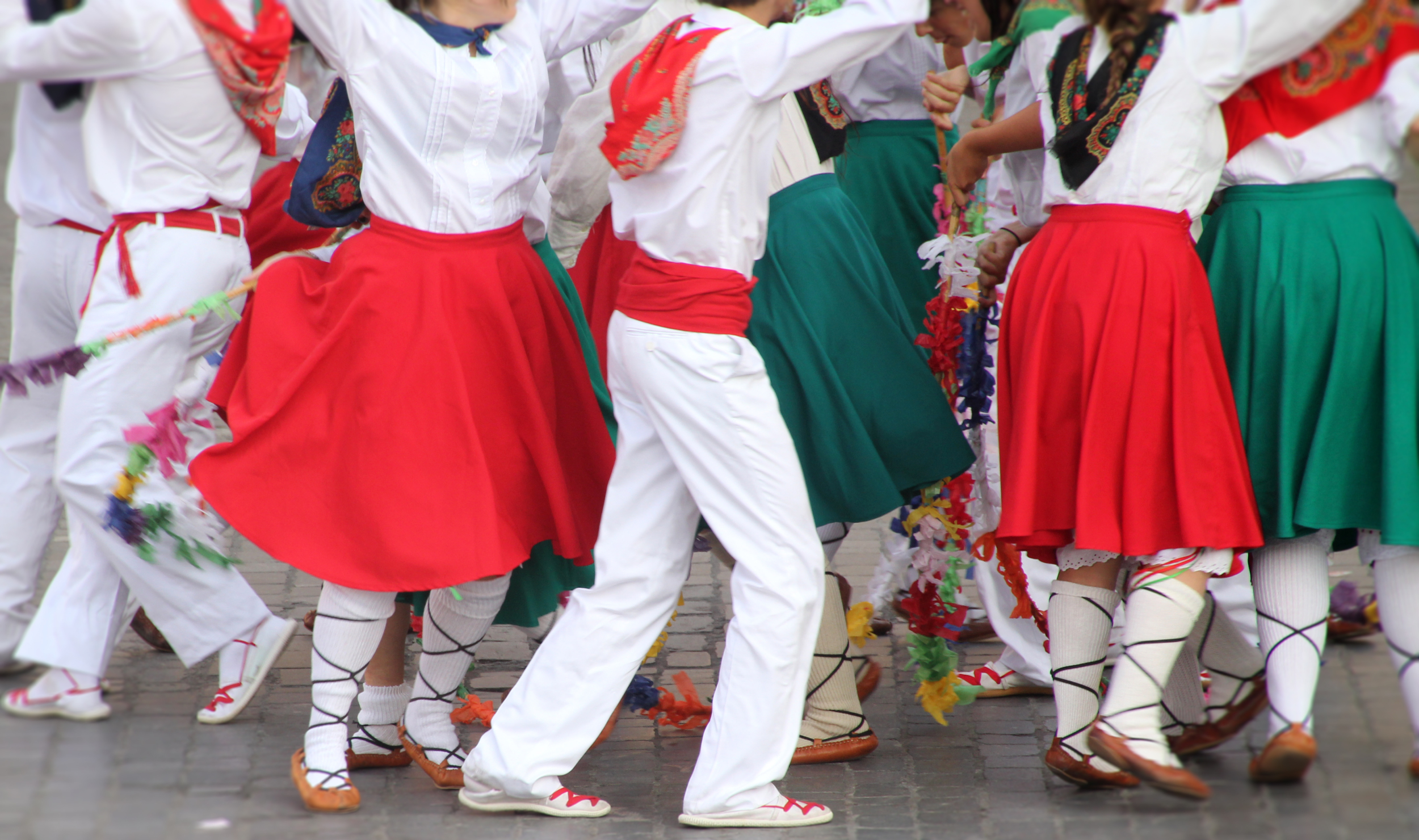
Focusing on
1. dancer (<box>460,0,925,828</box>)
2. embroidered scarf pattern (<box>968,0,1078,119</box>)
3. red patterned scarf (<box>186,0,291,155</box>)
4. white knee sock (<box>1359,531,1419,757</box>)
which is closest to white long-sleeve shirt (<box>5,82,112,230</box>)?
red patterned scarf (<box>186,0,291,155</box>)

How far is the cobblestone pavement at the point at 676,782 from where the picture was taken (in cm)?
290

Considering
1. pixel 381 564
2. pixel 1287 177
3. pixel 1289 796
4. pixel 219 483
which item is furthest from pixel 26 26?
pixel 1289 796

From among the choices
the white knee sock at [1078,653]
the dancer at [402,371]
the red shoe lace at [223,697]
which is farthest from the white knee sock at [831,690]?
Answer: the red shoe lace at [223,697]

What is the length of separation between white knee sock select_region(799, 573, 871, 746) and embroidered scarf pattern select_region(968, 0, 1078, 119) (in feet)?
4.23

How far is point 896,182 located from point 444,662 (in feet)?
6.57

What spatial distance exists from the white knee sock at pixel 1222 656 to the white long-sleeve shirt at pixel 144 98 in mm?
2508

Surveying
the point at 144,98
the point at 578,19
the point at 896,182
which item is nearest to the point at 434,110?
the point at 578,19

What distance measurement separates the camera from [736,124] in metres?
2.84

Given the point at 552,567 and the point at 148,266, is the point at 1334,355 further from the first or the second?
the point at 148,266

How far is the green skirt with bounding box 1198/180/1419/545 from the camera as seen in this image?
2.80 m

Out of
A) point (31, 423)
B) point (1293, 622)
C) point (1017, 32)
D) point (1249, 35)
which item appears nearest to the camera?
point (1249, 35)

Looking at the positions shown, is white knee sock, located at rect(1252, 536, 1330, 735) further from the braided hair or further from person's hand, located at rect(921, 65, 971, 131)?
person's hand, located at rect(921, 65, 971, 131)

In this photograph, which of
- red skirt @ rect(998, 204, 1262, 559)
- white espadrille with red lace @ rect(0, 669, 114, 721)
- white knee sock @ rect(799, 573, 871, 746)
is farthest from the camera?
white espadrille with red lace @ rect(0, 669, 114, 721)

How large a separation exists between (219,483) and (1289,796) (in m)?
2.25
